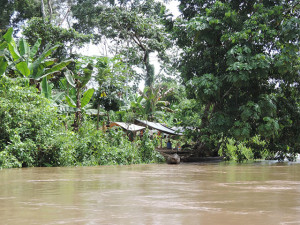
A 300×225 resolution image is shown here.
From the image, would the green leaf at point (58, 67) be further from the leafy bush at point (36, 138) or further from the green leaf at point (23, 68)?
the leafy bush at point (36, 138)

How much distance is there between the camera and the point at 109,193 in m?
4.51

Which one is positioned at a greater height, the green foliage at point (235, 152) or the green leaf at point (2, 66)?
the green leaf at point (2, 66)

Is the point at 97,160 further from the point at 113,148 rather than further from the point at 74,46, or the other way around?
the point at 74,46

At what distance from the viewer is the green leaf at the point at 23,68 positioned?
12992 millimetres

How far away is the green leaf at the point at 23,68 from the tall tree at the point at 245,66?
247 inches

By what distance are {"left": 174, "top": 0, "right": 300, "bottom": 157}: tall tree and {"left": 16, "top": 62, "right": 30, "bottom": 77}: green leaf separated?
6.28 m

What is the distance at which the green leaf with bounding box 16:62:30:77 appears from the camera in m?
13.0

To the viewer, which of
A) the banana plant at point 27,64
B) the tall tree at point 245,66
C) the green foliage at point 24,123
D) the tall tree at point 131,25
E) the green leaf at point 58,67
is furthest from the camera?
the tall tree at point 131,25

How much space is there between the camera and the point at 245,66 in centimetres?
1295

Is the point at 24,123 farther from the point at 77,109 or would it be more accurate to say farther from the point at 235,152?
the point at 235,152

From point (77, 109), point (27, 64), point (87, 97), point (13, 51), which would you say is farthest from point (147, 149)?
point (13, 51)

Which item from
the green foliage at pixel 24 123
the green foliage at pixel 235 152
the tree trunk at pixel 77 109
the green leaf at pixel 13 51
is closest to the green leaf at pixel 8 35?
the green leaf at pixel 13 51

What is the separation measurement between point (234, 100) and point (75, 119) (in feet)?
22.4

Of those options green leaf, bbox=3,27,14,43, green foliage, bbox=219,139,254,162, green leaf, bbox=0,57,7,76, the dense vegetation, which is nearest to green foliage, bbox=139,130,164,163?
the dense vegetation
